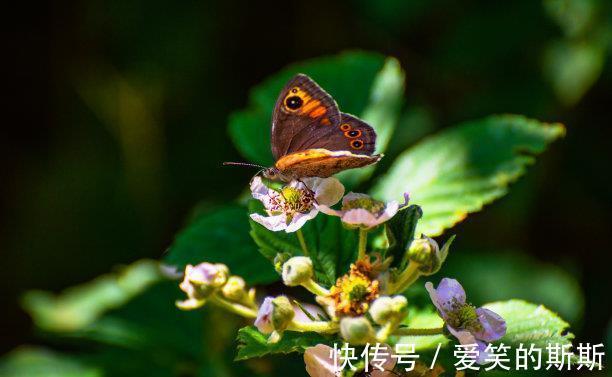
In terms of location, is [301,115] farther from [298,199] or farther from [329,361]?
[329,361]

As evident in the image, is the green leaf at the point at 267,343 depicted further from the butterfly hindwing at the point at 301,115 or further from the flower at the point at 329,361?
the butterfly hindwing at the point at 301,115

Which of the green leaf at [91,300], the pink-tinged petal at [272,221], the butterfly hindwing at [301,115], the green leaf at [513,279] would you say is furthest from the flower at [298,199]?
the green leaf at [513,279]

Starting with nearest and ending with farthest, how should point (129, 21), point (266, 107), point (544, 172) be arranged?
point (266, 107) → point (544, 172) → point (129, 21)

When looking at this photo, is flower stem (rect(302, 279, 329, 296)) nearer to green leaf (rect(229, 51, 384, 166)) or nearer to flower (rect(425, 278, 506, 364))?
flower (rect(425, 278, 506, 364))

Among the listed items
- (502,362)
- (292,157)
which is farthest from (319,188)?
(502,362)

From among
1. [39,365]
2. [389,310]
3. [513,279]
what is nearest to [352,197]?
[389,310]

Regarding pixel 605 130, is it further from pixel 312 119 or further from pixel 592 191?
pixel 312 119
